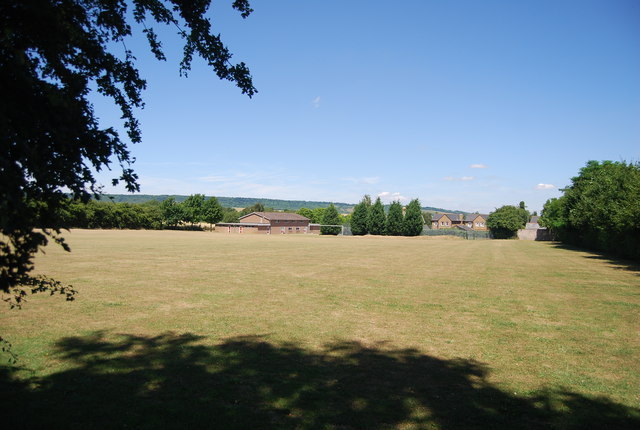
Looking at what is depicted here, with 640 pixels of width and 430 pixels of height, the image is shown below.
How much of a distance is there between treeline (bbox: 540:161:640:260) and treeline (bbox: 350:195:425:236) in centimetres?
4125

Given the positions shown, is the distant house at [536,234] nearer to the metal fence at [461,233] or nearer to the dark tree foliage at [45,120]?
the metal fence at [461,233]

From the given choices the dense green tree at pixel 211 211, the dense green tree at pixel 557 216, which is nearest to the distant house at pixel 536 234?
the dense green tree at pixel 557 216

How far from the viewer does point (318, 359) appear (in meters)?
7.14

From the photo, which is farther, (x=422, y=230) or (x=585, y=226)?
(x=422, y=230)

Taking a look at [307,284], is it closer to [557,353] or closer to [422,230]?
[557,353]

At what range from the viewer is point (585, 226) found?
44375 mm

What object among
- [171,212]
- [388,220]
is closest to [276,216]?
[171,212]

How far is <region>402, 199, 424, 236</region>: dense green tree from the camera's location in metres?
93.9

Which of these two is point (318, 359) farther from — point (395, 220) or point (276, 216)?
point (276, 216)

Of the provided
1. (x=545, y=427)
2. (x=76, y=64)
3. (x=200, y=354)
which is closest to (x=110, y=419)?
(x=200, y=354)

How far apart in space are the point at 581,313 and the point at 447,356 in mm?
6695

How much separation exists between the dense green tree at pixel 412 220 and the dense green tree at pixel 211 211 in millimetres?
49468

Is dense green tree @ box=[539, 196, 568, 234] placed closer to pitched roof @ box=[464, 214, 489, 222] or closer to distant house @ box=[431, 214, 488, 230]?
distant house @ box=[431, 214, 488, 230]

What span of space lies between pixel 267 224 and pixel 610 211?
263 ft
